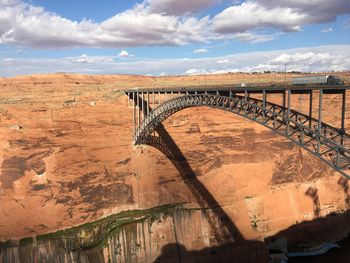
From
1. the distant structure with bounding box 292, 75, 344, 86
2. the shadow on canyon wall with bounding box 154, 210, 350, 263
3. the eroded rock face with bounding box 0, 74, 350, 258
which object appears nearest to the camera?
the distant structure with bounding box 292, 75, 344, 86

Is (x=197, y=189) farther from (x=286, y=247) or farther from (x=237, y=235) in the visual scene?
(x=286, y=247)

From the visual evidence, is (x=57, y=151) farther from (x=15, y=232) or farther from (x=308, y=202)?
(x=308, y=202)

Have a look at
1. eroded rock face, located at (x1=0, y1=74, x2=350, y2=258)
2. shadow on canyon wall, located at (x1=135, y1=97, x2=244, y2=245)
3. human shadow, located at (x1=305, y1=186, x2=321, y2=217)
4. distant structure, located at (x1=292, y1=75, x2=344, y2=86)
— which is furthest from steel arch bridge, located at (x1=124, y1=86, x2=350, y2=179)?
human shadow, located at (x1=305, y1=186, x2=321, y2=217)

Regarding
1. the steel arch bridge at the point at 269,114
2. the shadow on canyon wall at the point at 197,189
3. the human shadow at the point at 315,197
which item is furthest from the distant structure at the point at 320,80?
the human shadow at the point at 315,197

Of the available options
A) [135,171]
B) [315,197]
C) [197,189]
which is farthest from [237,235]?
[135,171]

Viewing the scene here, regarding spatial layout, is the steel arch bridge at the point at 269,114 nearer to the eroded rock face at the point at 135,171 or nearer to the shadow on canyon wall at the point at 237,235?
the shadow on canyon wall at the point at 237,235

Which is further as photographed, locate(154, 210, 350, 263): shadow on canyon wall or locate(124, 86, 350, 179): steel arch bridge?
locate(154, 210, 350, 263): shadow on canyon wall

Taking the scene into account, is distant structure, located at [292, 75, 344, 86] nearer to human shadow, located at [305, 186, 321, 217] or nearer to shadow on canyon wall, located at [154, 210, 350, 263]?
shadow on canyon wall, located at [154, 210, 350, 263]
